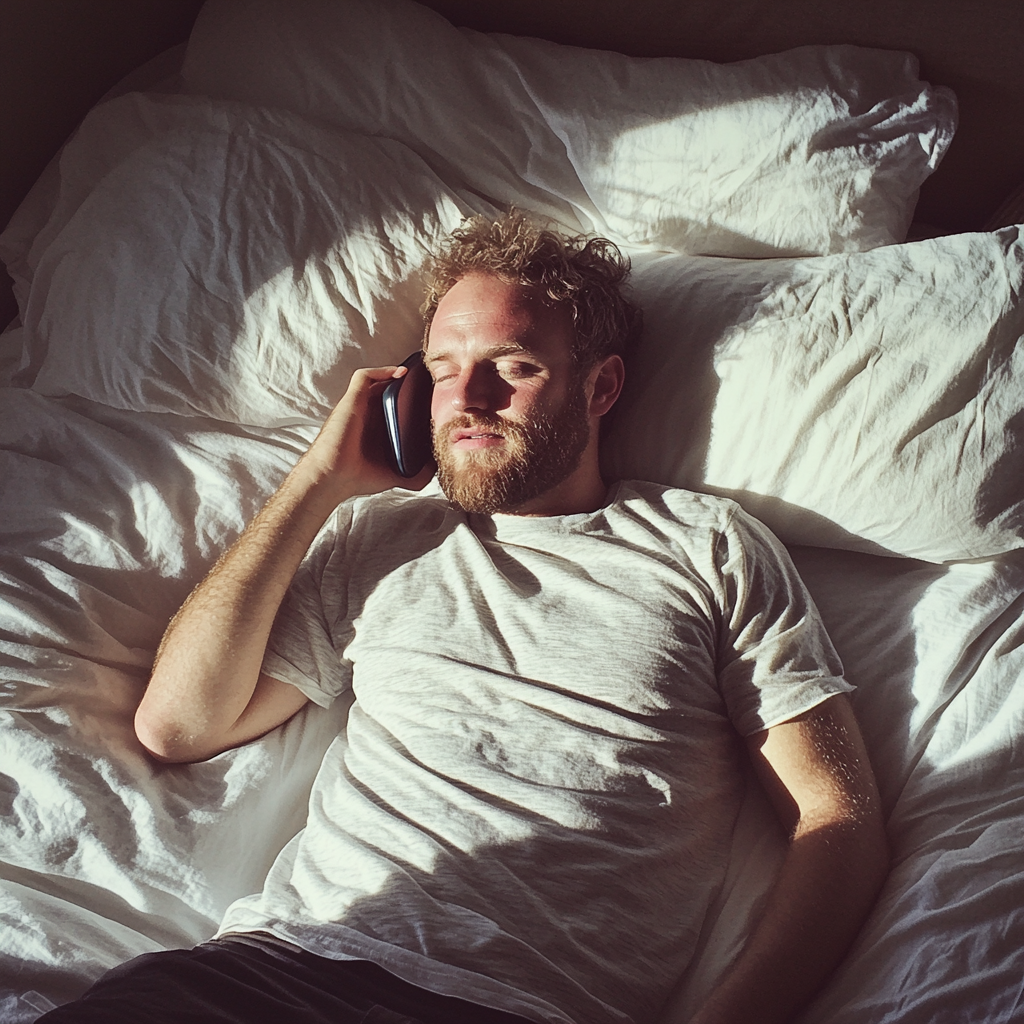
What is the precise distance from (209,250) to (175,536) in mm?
406

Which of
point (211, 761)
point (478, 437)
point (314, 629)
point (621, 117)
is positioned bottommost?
point (211, 761)

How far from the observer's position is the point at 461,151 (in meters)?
1.35

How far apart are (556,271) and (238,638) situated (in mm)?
624

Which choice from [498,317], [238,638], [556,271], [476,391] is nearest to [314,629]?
[238,638]

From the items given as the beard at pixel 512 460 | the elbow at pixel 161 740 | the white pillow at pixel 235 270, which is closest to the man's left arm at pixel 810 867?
the beard at pixel 512 460

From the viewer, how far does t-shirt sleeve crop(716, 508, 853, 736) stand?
3.14 ft

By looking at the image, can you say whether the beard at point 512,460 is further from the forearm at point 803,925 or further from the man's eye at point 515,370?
the forearm at point 803,925

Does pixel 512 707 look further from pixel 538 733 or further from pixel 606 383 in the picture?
pixel 606 383

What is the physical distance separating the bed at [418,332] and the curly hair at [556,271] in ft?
0.17

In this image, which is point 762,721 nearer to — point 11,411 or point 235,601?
point 235,601

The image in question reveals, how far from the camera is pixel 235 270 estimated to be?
4.08 ft

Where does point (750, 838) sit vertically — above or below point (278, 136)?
below

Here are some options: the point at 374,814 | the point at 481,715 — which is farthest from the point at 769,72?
the point at 374,814

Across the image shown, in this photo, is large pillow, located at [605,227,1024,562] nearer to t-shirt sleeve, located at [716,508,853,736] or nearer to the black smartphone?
t-shirt sleeve, located at [716,508,853,736]
